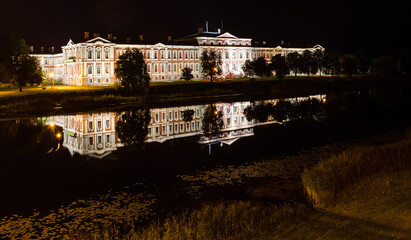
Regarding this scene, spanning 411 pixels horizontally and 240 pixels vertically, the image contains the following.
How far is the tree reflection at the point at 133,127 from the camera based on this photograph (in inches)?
1013

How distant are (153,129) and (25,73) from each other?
103 feet

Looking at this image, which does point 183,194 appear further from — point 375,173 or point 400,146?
point 400,146

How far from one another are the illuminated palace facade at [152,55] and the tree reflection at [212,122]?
3088 cm

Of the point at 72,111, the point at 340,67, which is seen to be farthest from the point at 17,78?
the point at 340,67

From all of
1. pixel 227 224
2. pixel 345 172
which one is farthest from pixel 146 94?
pixel 227 224

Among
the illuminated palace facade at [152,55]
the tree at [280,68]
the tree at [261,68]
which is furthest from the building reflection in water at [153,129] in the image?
the tree at [261,68]

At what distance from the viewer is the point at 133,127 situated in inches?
1198

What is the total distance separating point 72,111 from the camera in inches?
1571

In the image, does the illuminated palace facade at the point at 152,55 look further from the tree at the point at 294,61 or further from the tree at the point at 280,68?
the tree at the point at 280,68

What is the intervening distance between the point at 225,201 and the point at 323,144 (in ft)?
35.9

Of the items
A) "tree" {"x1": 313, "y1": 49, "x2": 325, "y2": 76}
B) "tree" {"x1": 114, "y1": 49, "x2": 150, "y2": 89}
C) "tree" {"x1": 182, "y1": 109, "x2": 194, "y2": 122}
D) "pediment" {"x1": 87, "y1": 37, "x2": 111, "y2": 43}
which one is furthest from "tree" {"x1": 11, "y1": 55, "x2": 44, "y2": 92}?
"tree" {"x1": 313, "y1": 49, "x2": 325, "y2": 76}

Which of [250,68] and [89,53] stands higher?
[89,53]

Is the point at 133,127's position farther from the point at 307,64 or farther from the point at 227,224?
the point at 307,64

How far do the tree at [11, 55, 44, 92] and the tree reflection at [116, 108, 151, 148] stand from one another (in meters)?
22.1
